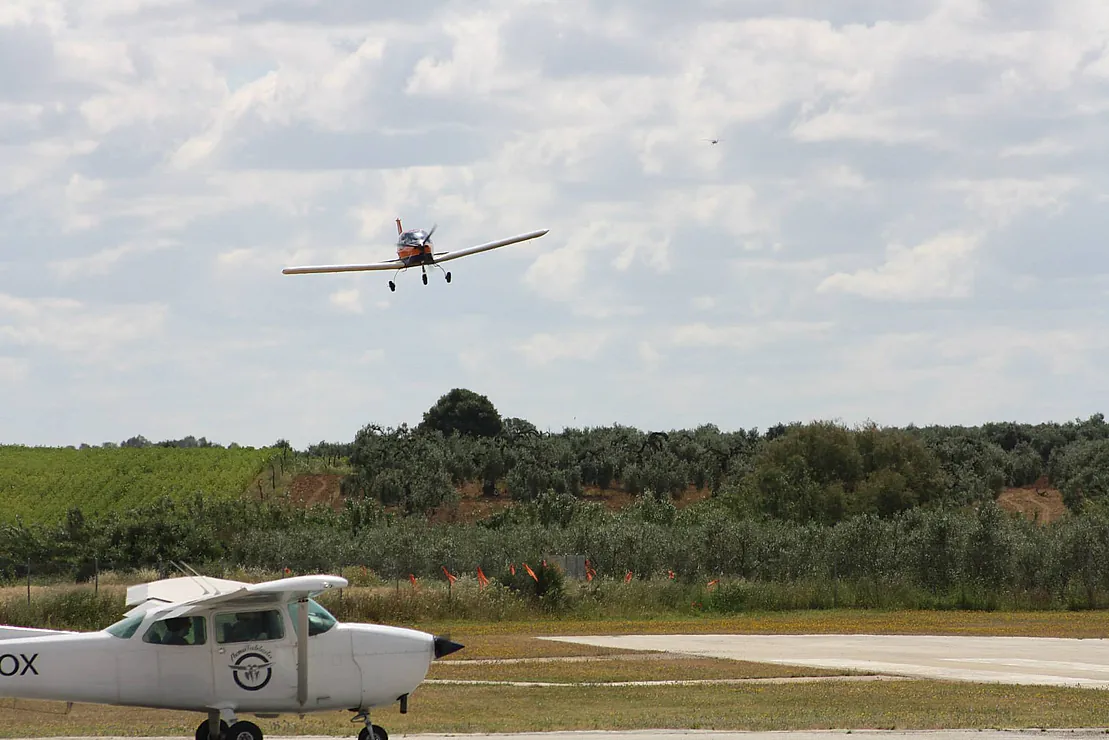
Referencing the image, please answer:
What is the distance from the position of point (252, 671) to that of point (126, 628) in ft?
5.14

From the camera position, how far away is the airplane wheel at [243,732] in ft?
58.4

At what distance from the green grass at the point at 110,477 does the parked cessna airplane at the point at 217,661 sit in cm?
6665

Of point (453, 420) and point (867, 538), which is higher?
point (453, 420)

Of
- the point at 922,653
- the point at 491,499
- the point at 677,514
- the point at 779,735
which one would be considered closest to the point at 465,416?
the point at 491,499

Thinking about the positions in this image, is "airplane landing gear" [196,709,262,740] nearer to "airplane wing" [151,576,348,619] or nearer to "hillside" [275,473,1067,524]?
"airplane wing" [151,576,348,619]

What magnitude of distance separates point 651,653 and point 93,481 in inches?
2594

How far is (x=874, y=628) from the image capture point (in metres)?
41.8

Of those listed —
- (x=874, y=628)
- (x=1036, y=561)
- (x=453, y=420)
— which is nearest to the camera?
(x=874, y=628)

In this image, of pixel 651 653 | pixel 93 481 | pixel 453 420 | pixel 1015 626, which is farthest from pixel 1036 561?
pixel 453 420

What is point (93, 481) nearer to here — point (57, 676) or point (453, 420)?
point (453, 420)

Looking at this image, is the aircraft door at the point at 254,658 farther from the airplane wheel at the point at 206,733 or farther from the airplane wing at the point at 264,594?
the airplane wheel at the point at 206,733

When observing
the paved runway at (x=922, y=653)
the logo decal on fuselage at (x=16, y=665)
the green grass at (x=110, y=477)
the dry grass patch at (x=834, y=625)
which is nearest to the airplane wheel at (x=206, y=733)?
the logo decal on fuselage at (x=16, y=665)

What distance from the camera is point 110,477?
308 ft

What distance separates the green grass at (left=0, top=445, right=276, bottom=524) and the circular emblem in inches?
2647
